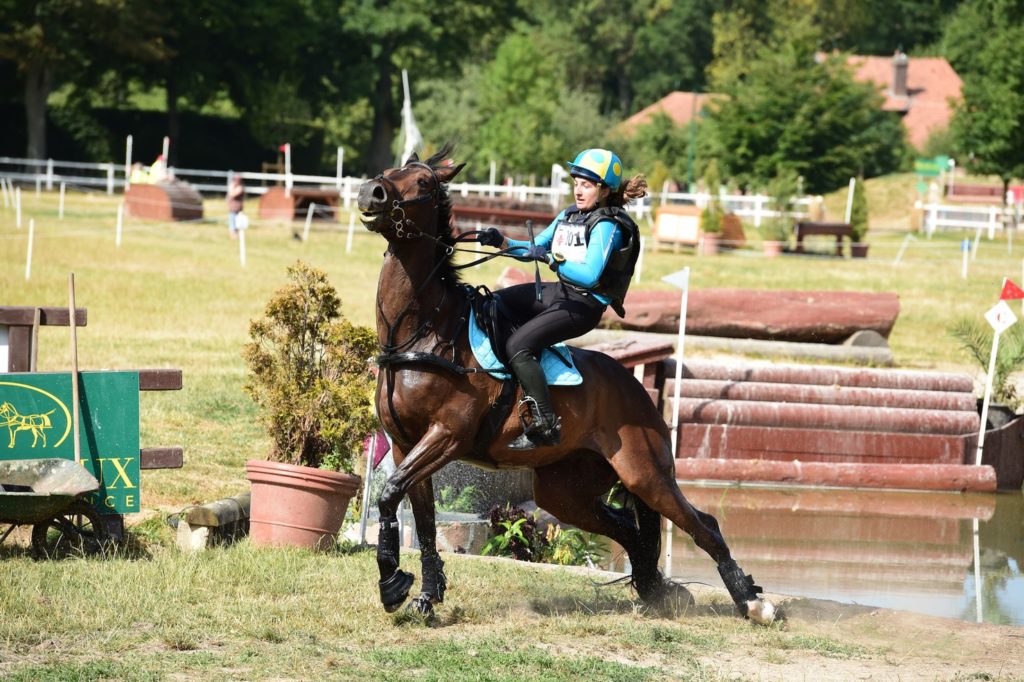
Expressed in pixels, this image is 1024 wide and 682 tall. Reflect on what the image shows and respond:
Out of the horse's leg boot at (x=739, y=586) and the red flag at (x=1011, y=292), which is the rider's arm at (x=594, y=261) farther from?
the red flag at (x=1011, y=292)

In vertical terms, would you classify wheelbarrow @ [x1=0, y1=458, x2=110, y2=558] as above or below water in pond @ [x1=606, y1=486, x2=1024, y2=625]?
above

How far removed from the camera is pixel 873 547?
11.0 m

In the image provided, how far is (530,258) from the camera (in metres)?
6.73

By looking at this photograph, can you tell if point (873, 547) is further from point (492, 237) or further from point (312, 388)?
point (492, 237)

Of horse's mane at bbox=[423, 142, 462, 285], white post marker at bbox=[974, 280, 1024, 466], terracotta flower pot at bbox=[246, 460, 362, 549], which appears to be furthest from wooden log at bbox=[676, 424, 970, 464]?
horse's mane at bbox=[423, 142, 462, 285]

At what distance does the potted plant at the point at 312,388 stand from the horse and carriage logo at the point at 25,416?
1.23 m

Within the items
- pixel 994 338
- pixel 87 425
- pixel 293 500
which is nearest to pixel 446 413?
pixel 293 500

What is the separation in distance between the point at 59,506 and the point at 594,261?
3296 millimetres

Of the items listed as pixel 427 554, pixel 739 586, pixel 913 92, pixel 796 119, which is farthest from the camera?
pixel 913 92

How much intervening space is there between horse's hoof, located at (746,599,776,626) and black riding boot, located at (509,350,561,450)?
4.98ft

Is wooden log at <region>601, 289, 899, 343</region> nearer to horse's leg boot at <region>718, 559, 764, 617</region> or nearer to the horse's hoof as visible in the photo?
horse's leg boot at <region>718, 559, 764, 617</region>

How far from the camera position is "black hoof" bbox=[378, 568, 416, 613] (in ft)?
22.0

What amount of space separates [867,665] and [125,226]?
29474 millimetres

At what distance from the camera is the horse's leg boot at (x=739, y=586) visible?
7.44 m
